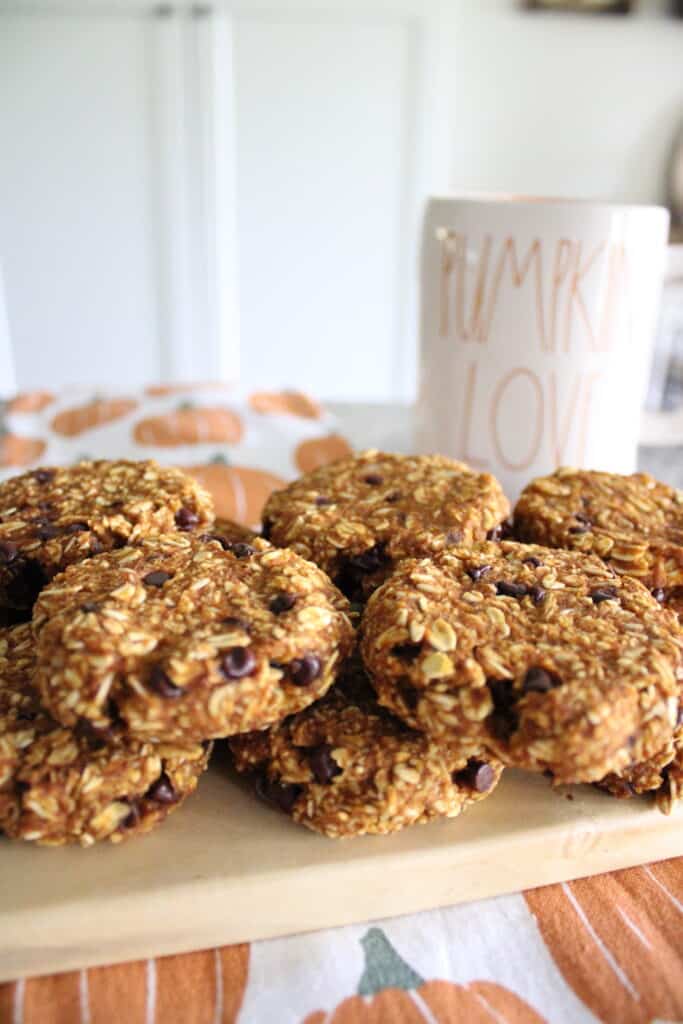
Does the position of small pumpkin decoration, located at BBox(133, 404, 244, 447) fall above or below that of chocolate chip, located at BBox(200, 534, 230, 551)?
below

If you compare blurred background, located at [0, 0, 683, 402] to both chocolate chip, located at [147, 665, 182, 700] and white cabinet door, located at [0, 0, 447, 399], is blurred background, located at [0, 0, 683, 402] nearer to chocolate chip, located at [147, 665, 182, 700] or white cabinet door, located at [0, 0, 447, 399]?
white cabinet door, located at [0, 0, 447, 399]

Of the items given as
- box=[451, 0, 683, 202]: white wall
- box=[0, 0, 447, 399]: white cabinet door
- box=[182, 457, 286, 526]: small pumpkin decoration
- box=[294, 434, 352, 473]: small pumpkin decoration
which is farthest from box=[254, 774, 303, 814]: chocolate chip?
box=[451, 0, 683, 202]: white wall

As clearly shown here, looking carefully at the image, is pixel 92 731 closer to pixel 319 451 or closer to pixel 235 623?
pixel 235 623

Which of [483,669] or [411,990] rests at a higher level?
[483,669]

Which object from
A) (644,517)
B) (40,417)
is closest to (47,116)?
(40,417)

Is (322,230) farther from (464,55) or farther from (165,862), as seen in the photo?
(165,862)
